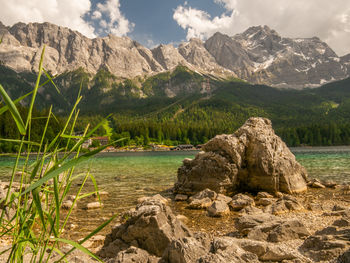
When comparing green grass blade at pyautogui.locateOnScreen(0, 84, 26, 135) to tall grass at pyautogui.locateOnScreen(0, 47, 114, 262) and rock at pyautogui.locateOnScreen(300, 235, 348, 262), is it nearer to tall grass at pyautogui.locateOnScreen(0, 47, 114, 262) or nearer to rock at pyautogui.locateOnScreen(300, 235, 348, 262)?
tall grass at pyautogui.locateOnScreen(0, 47, 114, 262)

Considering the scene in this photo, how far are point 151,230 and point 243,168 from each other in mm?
14972

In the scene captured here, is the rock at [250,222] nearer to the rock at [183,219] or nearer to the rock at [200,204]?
the rock at [183,219]

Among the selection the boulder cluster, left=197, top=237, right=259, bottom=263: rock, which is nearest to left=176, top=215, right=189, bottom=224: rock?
the boulder cluster

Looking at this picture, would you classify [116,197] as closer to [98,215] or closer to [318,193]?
[98,215]

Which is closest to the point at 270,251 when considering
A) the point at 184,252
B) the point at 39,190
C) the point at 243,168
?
the point at 184,252

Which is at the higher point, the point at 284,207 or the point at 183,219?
the point at 284,207

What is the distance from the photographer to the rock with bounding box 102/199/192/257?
7494 millimetres

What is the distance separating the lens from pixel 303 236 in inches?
326

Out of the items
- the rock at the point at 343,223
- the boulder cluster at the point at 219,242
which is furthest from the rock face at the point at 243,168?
the rock at the point at 343,223

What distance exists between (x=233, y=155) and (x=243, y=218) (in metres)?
10.5

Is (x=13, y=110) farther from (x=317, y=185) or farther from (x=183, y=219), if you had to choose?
(x=317, y=185)

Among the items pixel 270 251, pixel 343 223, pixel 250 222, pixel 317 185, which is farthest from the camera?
pixel 317 185

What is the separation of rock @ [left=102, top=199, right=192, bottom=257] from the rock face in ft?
37.6

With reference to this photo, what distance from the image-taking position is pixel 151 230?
7.73 m
